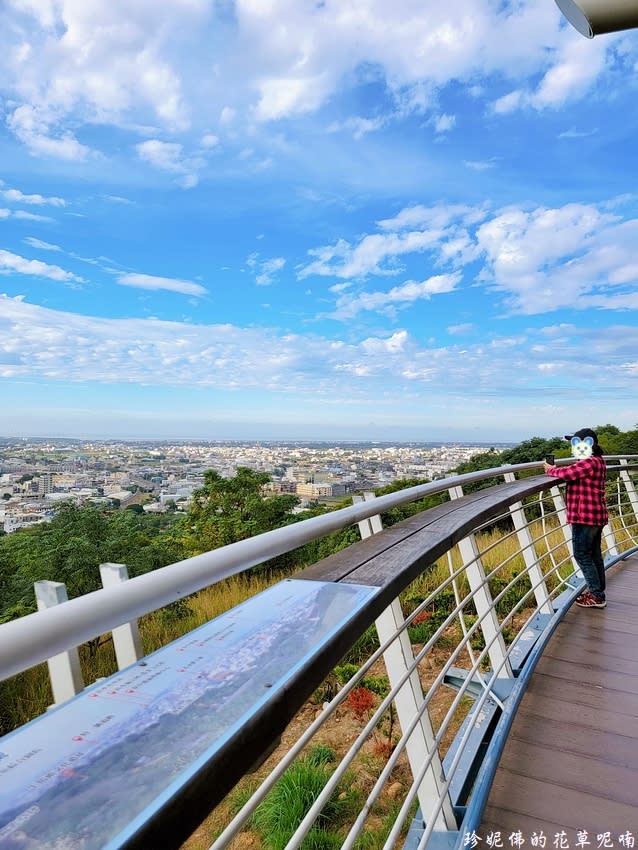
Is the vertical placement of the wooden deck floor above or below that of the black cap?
below

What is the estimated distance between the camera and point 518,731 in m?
2.34

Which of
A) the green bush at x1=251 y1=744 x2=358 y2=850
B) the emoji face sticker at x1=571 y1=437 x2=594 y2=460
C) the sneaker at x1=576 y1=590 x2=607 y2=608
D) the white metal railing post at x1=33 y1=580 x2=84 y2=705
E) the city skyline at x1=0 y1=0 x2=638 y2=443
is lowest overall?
the green bush at x1=251 y1=744 x2=358 y2=850

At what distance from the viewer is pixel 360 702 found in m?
4.01

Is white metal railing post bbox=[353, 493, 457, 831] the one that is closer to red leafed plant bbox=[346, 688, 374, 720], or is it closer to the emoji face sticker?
red leafed plant bbox=[346, 688, 374, 720]

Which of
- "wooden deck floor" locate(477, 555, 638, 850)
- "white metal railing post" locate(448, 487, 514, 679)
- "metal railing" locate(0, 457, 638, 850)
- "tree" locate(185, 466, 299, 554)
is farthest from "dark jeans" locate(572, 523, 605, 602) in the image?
"tree" locate(185, 466, 299, 554)

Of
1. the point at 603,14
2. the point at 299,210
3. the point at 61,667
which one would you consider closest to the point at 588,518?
the point at 603,14

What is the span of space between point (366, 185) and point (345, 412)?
1292 centimetres

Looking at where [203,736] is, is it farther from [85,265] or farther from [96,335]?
[96,335]

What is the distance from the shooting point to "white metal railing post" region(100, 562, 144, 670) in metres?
0.90

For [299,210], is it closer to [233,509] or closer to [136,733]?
[233,509]

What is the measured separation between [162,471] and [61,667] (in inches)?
477

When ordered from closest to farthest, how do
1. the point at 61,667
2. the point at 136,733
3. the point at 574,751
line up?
the point at 136,733, the point at 61,667, the point at 574,751

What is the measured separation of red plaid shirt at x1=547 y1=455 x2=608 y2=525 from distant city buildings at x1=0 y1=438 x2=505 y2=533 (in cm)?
149

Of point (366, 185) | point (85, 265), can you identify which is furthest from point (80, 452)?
point (85, 265)
